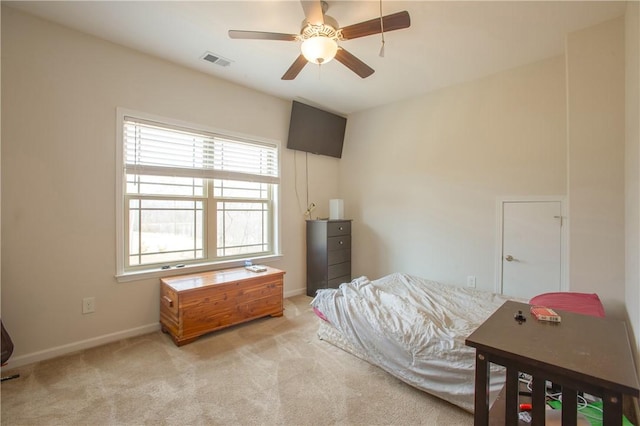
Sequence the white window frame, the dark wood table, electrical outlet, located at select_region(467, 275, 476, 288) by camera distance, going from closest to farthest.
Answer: the dark wood table < the white window frame < electrical outlet, located at select_region(467, 275, 476, 288)

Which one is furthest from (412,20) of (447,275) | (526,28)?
(447,275)

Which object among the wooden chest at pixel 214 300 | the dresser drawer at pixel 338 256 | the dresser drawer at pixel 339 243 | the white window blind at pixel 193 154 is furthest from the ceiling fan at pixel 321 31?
the dresser drawer at pixel 338 256

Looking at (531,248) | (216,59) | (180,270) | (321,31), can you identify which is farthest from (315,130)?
(531,248)

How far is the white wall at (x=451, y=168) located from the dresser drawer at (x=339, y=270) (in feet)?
0.84

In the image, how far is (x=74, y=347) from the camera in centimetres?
240

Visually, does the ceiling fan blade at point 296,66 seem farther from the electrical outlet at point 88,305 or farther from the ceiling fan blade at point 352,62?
the electrical outlet at point 88,305

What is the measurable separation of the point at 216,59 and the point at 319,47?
5.04 feet

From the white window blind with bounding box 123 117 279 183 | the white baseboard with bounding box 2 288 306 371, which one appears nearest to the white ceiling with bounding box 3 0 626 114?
the white window blind with bounding box 123 117 279 183

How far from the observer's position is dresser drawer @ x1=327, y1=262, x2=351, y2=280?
3.90 m

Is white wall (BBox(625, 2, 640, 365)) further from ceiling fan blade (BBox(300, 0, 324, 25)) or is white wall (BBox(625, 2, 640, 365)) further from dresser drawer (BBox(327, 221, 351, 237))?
dresser drawer (BBox(327, 221, 351, 237))

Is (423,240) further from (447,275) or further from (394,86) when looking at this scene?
(394,86)

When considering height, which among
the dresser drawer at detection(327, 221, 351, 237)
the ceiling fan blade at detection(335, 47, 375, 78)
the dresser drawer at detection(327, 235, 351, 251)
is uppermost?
the ceiling fan blade at detection(335, 47, 375, 78)

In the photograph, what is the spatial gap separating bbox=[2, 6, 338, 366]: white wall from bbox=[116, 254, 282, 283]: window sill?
72 millimetres

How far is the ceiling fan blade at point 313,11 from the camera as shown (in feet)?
5.74
